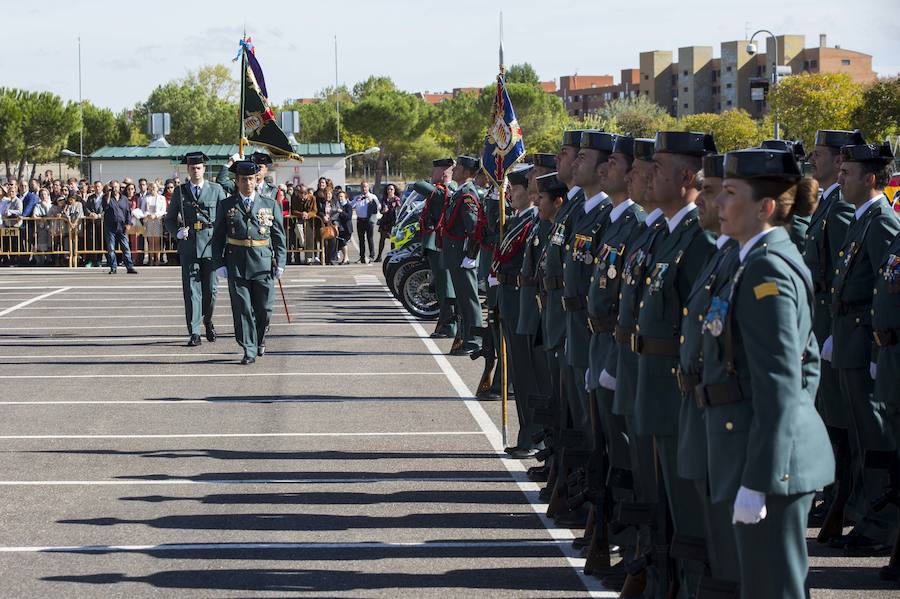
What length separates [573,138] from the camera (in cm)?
834

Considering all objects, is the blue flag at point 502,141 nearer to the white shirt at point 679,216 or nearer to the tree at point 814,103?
the white shirt at point 679,216

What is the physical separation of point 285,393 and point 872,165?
684 cm

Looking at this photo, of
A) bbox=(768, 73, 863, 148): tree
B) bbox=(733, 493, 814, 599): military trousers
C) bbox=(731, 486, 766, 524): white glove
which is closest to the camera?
bbox=(731, 486, 766, 524): white glove

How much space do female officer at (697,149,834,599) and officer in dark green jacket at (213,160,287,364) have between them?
10.5 metres

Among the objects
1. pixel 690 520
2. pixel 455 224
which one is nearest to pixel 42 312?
pixel 455 224

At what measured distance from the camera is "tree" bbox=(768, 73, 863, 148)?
6300 centimetres

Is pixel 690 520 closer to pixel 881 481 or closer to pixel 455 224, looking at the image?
pixel 881 481

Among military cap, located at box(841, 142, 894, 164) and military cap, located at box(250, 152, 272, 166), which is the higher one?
military cap, located at box(250, 152, 272, 166)

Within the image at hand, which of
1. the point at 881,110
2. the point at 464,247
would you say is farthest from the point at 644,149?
the point at 881,110

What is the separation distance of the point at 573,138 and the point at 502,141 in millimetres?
2427

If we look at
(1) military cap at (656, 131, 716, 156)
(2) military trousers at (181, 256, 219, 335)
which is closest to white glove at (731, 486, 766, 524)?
(1) military cap at (656, 131, 716, 156)

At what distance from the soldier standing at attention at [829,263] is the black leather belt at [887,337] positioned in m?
0.67

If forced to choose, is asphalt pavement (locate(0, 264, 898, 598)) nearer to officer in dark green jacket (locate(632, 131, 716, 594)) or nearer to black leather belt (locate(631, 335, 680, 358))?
officer in dark green jacket (locate(632, 131, 716, 594))

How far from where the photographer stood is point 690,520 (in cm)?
578
